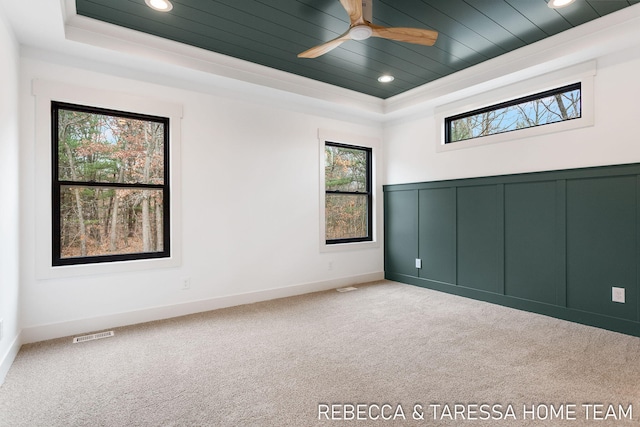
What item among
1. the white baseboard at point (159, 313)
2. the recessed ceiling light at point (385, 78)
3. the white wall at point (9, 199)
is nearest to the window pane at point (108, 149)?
the white wall at point (9, 199)

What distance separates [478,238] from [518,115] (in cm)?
150

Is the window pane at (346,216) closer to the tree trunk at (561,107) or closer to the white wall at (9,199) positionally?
the tree trunk at (561,107)

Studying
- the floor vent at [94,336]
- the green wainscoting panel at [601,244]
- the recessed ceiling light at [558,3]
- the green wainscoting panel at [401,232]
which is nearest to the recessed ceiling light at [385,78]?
the green wainscoting panel at [401,232]

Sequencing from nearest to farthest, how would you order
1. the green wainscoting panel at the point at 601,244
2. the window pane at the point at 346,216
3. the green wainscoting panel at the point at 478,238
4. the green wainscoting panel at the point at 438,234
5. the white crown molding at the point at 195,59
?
the white crown molding at the point at 195,59 → the green wainscoting panel at the point at 601,244 → the green wainscoting panel at the point at 478,238 → the green wainscoting panel at the point at 438,234 → the window pane at the point at 346,216

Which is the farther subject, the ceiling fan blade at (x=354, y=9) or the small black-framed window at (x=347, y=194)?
the small black-framed window at (x=347, y=194)

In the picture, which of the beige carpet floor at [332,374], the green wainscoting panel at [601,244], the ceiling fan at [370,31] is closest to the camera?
the beige carpet floor at [332,374]

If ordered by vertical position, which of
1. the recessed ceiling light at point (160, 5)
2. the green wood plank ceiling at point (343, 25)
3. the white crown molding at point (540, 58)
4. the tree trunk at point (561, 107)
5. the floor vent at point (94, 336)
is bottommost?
the floor vent at point (94, 336)

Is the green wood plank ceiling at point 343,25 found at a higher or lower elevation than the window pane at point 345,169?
higher

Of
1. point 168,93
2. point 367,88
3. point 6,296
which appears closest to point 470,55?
point 367,88

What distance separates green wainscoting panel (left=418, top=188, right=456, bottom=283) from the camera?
4469mm

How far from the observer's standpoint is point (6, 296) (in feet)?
7.94

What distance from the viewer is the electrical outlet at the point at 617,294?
3.08 m

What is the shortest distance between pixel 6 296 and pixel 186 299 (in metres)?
1.49

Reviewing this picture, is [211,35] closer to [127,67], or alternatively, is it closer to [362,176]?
[127,67]
